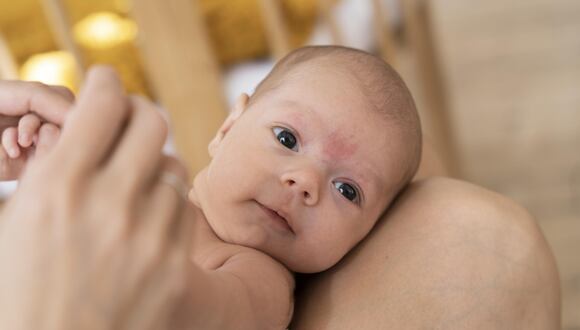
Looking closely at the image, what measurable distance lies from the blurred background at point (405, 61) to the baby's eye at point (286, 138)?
40 centimetres

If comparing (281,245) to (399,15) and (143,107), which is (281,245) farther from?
(399,15)

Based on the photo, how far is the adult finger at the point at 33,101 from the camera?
0.63 meters

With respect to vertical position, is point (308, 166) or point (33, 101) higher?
point (33, 101)

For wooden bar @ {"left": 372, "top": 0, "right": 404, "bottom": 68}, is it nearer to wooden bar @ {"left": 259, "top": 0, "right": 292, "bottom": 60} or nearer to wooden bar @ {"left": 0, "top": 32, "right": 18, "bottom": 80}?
wooden bar @ {"left": 259, "top": 0, "right": 292, "bottom": 60}

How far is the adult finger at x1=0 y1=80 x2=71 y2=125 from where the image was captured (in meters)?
0.63

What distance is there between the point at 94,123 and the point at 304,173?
42 cm

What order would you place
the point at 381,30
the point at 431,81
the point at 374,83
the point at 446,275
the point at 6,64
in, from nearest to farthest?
the point at 446,275 → the point at 374,83 → the point at 6,64 → the point at 381,30 → the point at 431,81

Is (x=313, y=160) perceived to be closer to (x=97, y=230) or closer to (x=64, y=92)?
(x=64, y=92)

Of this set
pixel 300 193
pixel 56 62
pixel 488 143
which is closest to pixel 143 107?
pixel 300 193

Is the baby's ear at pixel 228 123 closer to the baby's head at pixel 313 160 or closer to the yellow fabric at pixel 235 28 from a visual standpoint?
the baby's head at pixel 313 160

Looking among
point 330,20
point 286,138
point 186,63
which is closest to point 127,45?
point 186,63

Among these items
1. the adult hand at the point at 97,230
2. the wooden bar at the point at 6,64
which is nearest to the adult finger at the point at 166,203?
the adult hand at the point at 97,230

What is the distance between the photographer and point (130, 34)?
1959mm

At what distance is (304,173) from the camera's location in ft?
2.65
